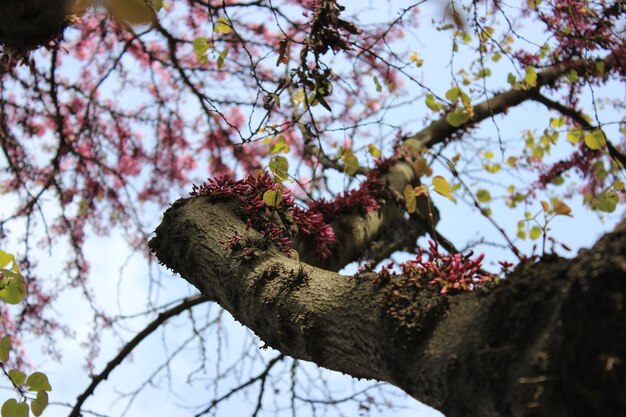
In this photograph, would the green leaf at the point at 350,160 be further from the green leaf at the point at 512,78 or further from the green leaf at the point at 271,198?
the green leaf at the point at 512,78

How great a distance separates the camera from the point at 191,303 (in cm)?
338

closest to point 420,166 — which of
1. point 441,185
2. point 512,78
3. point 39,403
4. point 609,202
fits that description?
point 441,185

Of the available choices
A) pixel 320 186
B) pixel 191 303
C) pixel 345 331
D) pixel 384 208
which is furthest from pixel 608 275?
pixel 320 186

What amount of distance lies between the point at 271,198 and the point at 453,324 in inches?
37.7

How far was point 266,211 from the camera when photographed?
7.02 feet

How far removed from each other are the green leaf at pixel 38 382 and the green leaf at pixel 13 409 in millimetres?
58

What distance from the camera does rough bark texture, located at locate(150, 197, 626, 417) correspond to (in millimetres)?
983

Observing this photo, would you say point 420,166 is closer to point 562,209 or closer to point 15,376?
point 562,209

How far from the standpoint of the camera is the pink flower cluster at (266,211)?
206 centimetres

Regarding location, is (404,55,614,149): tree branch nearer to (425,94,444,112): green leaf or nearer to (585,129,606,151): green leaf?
(425,94,444,112): green leaf

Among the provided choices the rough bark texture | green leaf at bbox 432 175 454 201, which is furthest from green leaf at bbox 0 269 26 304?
green leaf at bbox 432 175 454 201

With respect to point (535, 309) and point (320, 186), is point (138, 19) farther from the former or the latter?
point (320, 186)

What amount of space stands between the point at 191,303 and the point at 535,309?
262 centimetres

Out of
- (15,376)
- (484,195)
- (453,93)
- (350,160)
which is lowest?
(15,376)
